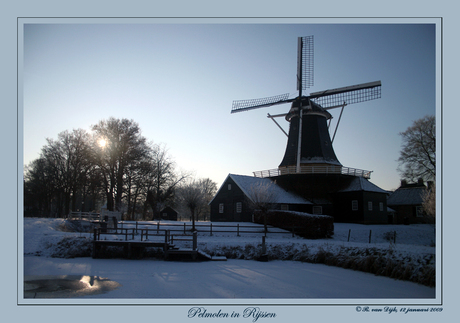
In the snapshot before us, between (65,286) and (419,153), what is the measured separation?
1155 inches

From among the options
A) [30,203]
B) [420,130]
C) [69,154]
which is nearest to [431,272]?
[420,130]

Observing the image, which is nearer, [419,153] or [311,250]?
[311,250]

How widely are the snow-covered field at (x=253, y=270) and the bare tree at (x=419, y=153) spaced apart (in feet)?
47.2

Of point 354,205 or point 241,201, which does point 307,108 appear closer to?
point 354,205

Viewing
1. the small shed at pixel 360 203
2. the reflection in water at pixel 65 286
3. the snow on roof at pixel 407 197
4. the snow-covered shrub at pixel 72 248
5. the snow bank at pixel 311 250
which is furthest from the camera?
the snow on roof at pixel 407 197

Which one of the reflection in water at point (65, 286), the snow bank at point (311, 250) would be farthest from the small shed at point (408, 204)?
the reflection in water at point (65, 286)

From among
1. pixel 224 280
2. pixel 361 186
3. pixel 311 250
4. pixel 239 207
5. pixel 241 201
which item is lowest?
pixel 311 250

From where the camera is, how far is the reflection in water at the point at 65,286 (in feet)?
33.5

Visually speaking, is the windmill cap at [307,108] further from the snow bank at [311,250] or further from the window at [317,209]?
the snow bank at [311,250]

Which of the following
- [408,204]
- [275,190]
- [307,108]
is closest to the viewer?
[275,190]

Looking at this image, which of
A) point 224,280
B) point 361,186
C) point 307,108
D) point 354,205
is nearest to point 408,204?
point 361,186

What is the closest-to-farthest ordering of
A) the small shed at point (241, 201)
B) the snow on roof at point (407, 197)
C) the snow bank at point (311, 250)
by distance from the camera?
the snow bank at point (311, 250), the small shed at point (241, 201), the snow on roof at point (407, 197)

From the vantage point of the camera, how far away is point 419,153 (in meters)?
29.4

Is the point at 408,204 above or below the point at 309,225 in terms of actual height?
below
